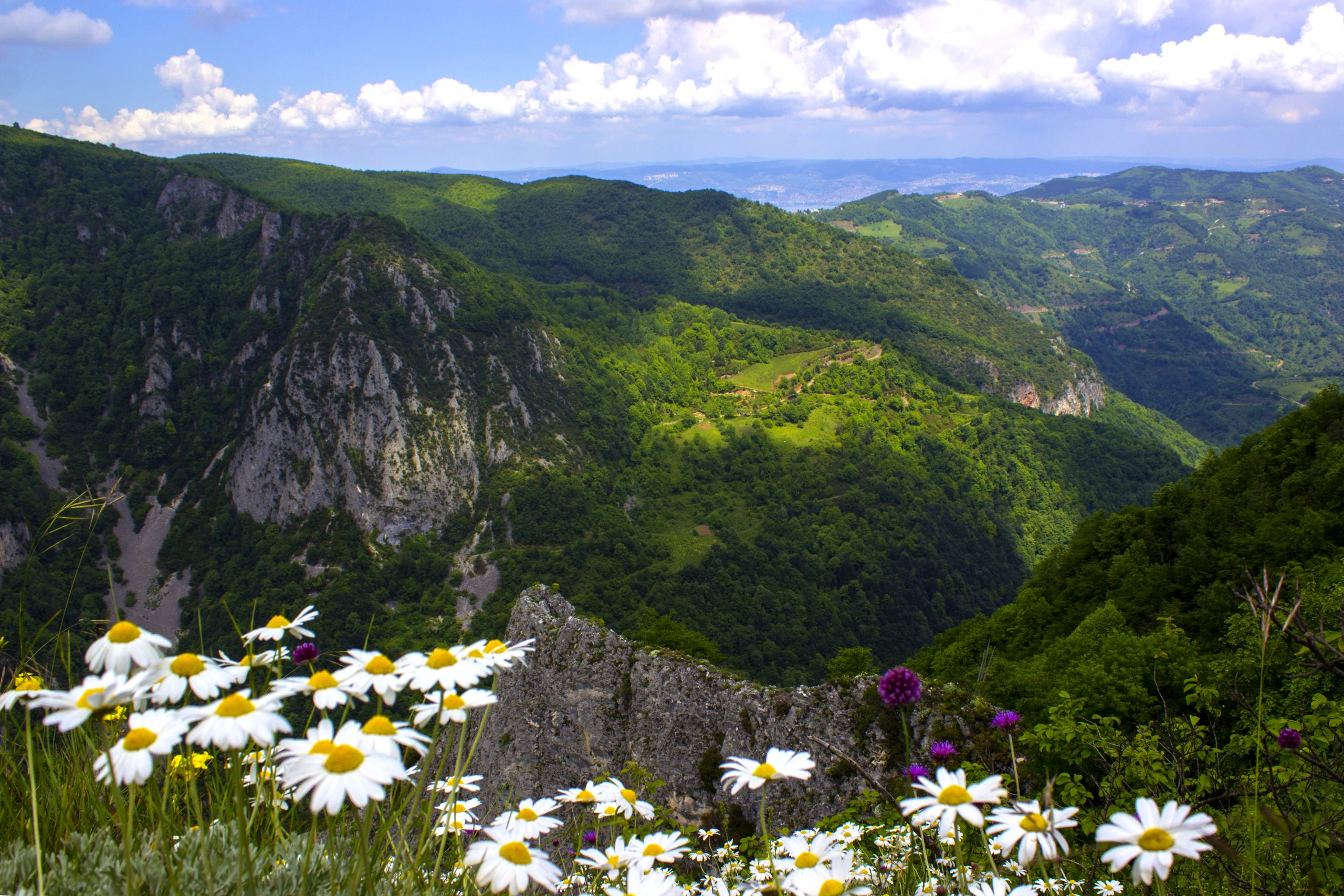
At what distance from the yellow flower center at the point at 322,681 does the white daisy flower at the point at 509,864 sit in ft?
2.72

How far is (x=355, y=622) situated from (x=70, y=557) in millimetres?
40092

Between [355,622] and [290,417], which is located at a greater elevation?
[290,417]

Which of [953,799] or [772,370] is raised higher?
[953,799]

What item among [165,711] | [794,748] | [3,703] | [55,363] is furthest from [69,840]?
[55,363]

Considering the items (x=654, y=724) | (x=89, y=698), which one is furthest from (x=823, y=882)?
(x=654, y=724)

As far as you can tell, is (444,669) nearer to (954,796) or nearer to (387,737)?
(387,737)

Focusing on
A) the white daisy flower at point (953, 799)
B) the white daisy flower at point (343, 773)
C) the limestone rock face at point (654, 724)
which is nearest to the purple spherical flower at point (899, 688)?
the white daisy flower at point (953, 799)

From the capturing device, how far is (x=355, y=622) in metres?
76.4

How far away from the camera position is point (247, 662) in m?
2.76

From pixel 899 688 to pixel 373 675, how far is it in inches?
96.7

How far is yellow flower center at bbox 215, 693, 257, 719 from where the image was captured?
2.27m

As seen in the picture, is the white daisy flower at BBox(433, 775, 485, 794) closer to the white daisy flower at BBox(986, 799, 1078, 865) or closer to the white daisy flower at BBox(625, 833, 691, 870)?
the white daisy flower at BBox(625, 833, 691, 870)

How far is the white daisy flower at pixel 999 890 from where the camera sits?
2.76m

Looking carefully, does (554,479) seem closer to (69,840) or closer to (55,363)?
(55,363)
